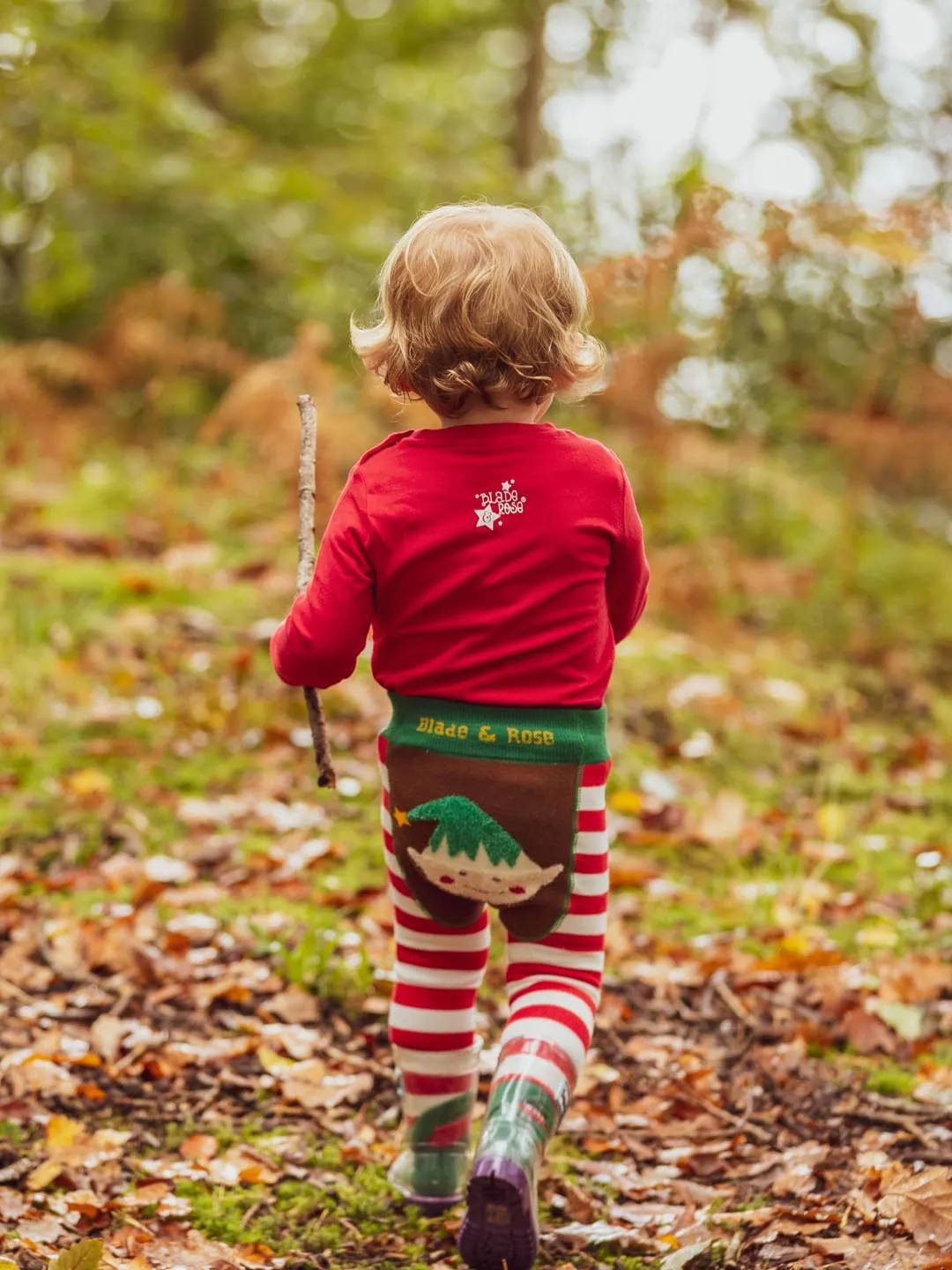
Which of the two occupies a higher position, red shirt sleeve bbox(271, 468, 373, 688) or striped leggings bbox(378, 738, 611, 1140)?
red shirt sleeve bbox(271, 468, 373, 688)

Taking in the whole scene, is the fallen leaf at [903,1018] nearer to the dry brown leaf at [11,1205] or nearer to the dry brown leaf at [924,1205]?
the dry brown leaf at [924,1205]

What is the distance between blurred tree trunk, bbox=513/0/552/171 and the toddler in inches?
364

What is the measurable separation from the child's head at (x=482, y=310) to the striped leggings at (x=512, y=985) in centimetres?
65

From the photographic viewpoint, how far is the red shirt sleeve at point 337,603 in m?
2.06

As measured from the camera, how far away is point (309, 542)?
7.44ft

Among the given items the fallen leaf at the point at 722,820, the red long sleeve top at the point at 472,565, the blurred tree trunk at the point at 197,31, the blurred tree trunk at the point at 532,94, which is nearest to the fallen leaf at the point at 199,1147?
the red long sleeve top at the point at 472,565

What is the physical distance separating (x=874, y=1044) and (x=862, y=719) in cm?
294

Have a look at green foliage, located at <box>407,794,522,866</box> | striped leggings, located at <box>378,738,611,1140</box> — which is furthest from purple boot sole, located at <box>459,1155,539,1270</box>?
green foliage, located at <box>407,794,522,866</box>

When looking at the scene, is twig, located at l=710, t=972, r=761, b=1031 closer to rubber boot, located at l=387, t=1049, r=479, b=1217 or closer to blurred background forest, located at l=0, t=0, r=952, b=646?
rubber boot, located at l=387, t=1049, r=479, b=1217

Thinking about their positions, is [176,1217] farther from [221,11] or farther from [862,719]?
[221,11]

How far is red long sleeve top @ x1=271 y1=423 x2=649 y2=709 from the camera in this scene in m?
2.06

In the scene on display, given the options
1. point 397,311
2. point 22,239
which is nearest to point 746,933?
point 397,311

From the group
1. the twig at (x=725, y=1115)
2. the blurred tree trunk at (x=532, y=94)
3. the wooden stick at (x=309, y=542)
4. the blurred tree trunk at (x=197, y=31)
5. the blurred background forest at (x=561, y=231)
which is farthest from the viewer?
the blurred tree trunk at (x=197, y=31)

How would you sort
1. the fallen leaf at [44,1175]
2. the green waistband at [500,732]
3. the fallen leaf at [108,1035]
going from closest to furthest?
the green waistband at [500,732]
the fallen leaf at [44,1175]
the fallen leaf at [108,1035]
